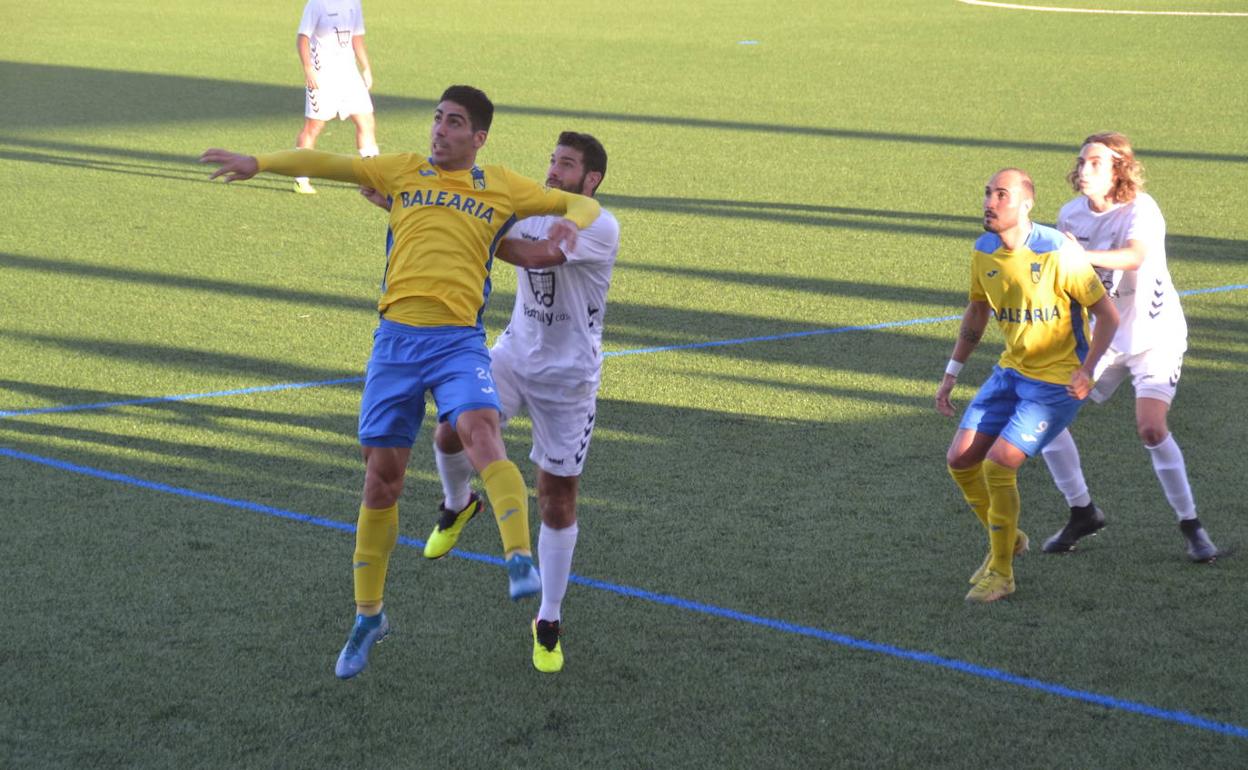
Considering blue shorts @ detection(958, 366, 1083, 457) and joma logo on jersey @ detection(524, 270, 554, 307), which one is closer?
joma logo on jersey @ detection(524, 270, 554, 307)

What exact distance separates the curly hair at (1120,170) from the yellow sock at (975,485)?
128 cm

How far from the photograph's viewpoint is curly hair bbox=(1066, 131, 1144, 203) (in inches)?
256

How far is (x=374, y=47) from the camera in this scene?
25.8m

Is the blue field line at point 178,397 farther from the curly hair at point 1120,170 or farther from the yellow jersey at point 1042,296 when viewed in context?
the curly hair at point 1120,170

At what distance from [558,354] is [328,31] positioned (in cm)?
1017

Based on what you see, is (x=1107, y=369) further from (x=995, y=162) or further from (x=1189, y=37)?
(x=1189, y=37)

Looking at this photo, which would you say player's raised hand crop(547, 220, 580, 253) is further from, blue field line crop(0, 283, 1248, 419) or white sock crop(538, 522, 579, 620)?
blue field line crop(0, 283, 1248, 419)

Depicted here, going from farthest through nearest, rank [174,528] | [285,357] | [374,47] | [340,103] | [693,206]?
[374,47] → [340,103] → [693,206] → [285,357] → [174,528]

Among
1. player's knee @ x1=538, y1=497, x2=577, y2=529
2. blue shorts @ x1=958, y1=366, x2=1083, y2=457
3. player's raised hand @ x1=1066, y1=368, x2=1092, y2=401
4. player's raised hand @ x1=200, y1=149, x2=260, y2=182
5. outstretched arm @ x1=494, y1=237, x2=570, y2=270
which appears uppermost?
player's raised hand @ x1=200, y1=149, x2=260, y2=182

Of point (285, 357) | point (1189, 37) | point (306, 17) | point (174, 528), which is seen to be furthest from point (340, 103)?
point (1189, 37)

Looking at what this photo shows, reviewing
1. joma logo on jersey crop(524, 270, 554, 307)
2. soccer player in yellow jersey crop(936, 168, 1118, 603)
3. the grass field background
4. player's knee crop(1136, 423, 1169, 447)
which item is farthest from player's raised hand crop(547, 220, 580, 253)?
player's knee crop(1136, 423, 1169, 447)

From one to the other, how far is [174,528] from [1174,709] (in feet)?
13.2

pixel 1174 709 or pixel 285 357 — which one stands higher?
pixel 1174 709

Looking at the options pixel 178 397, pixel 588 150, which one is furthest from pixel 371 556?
pixel 178 397
